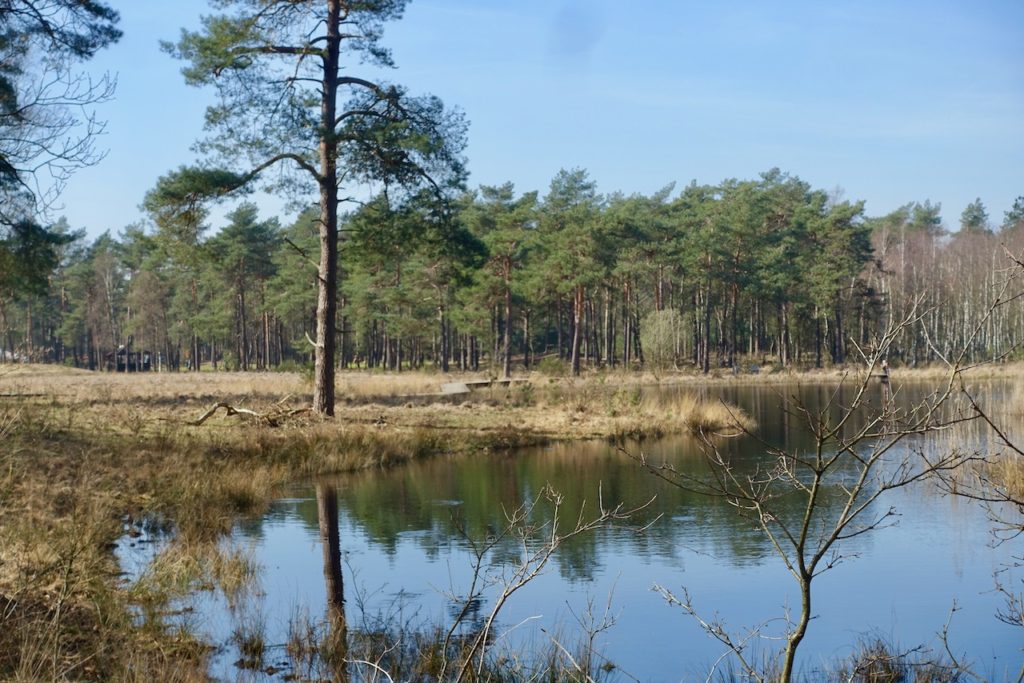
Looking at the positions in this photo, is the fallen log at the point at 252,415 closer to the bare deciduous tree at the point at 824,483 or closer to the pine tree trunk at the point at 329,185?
the pine tree trunk at the point at 329,185

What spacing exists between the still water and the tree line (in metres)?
33.7

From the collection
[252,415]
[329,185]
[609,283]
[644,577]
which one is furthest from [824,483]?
[609,283]

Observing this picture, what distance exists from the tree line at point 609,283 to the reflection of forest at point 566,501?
27.8m

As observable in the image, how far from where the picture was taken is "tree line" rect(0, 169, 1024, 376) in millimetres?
55750

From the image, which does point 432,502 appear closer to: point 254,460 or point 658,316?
point 254,460

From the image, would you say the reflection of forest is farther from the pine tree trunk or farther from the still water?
the pine tree trunk

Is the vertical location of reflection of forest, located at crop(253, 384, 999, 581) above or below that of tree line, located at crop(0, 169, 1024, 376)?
below

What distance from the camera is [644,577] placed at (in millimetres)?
10234

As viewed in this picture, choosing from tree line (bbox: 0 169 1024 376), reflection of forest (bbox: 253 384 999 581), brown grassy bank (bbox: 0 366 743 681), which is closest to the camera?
brown grassy bank (bbox: 0 366 743 681)

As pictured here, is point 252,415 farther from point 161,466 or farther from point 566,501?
point 566,501

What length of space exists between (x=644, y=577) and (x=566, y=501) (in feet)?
14.1

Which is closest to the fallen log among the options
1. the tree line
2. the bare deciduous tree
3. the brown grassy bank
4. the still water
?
the brown grassy bank

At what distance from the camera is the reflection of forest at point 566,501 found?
38.3ft

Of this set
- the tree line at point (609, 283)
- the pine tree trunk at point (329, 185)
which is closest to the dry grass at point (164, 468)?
the pine tree trunk at point (329, 185)
